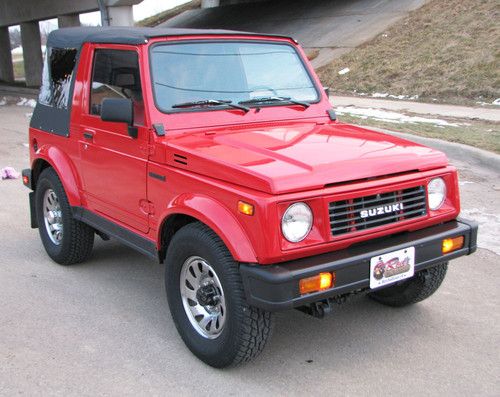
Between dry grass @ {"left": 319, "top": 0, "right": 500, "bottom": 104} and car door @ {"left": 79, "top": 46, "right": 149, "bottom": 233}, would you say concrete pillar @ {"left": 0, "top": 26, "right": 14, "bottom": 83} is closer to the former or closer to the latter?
dry grass @ {"left": 319, "top": 0, "right": 500, "bottom": 104}

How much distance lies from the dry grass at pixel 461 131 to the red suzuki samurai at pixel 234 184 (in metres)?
5.34

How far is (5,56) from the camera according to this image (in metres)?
37.1

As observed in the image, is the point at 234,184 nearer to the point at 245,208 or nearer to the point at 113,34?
the point at 245,208

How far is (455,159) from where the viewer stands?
8.95 meters

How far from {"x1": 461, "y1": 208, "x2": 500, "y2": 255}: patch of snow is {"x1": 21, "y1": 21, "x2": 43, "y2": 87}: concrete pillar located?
99.9 feet

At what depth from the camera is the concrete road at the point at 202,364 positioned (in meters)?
3.42

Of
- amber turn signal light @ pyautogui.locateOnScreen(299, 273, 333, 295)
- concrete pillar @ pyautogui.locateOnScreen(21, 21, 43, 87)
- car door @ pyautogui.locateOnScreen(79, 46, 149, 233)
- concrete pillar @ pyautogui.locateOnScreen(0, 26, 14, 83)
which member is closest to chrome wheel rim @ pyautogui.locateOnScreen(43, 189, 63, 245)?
car door @ pyautogui.locateOnScreen(79, 46, 149, 233)

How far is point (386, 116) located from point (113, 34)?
900 cm

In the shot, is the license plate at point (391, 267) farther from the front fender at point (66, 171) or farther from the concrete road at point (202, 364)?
the front fender at point (66, 171)

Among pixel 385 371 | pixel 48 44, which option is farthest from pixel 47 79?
pixel 385 371

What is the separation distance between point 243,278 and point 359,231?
0.70m

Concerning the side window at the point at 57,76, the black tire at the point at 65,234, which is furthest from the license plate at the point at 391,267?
the side window at the point at 57,76

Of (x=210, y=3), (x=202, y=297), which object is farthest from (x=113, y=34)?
(x=210, y=3)

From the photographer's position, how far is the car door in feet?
13.5
